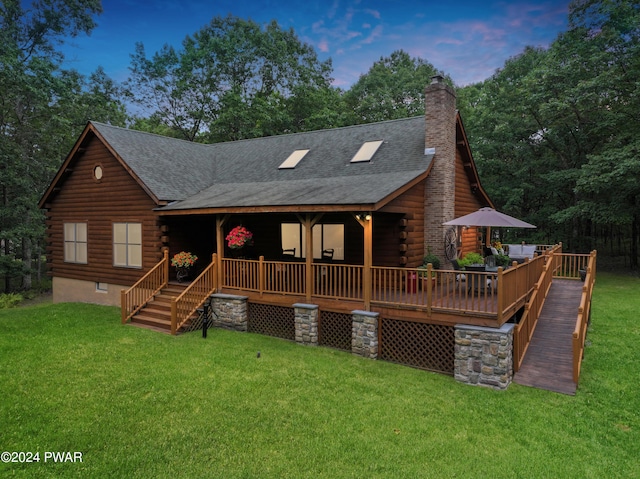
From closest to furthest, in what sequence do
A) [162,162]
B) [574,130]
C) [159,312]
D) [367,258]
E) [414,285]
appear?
[367,258], [414,285], [159,312], [162,162], [574,130]

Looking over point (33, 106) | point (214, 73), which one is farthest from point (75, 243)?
point (214, 73)

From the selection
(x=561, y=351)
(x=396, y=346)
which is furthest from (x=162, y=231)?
(x=561, y=351)

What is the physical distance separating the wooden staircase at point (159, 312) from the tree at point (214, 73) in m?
22.6

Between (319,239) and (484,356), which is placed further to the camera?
(319,239)

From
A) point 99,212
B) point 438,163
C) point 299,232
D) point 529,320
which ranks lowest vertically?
point 529,320

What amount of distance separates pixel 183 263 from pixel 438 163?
30.1 ft

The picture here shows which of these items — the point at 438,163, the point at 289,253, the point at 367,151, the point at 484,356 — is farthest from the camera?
the point at 367,151

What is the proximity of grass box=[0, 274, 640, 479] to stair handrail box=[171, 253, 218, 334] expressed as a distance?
1232 mm

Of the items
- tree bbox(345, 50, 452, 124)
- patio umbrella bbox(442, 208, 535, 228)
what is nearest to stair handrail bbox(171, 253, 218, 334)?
patio umbrella bbox(442, 208, 535, 228)

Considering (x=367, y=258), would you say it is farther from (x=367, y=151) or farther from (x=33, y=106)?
(x=33, y=106)

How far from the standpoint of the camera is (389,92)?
3422 centimetres

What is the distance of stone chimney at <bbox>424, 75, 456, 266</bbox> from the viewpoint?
1250cm

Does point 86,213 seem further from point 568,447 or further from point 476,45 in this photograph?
point 476,45

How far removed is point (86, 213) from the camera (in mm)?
15875
